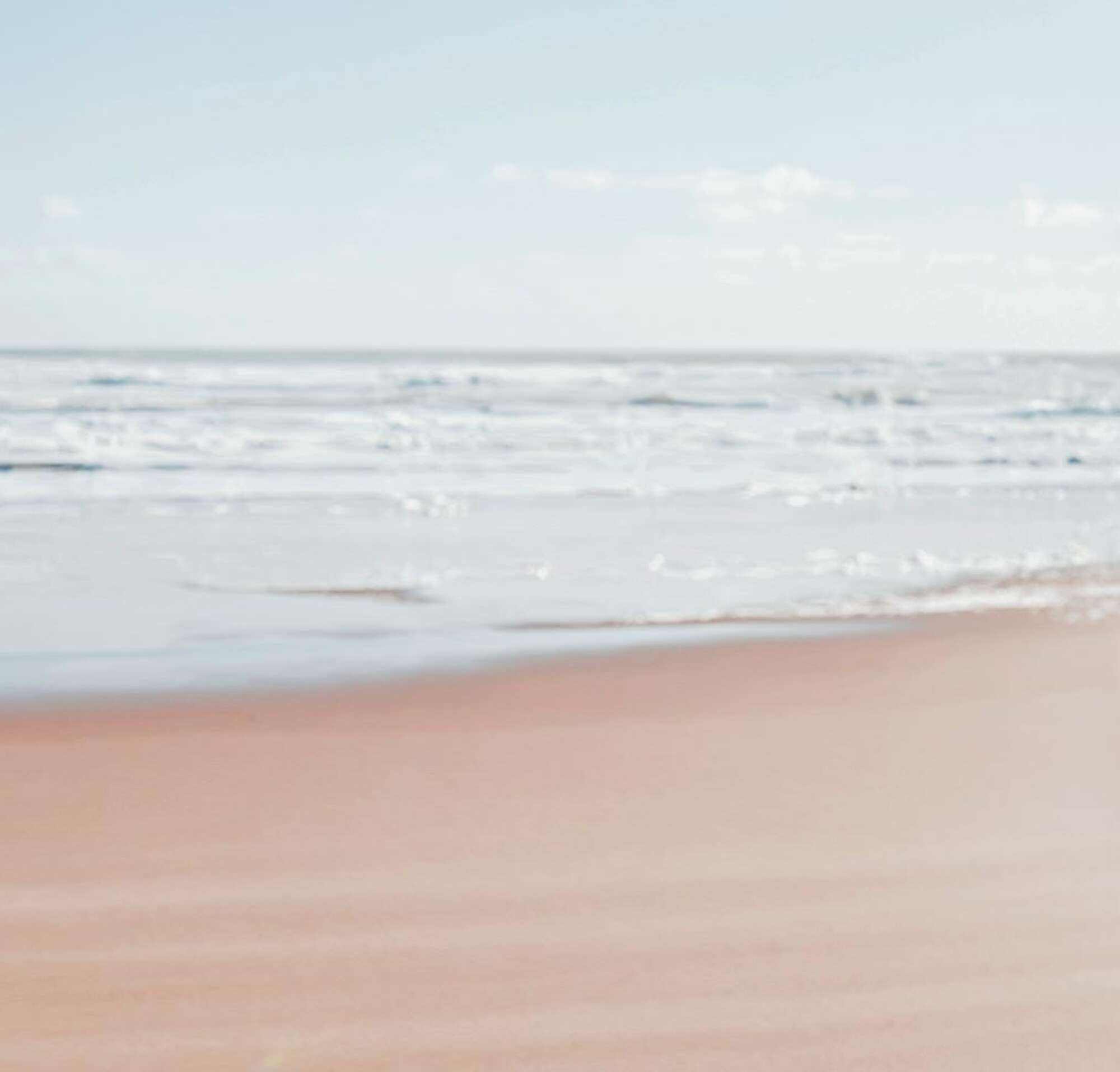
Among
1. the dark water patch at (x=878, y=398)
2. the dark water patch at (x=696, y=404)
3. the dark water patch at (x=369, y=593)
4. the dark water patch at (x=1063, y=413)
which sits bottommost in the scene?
the dark water patch at (x=369, y=593)

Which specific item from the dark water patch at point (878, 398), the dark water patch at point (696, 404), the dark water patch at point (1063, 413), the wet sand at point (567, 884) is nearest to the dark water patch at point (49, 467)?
the wet sand at point (567, 884)

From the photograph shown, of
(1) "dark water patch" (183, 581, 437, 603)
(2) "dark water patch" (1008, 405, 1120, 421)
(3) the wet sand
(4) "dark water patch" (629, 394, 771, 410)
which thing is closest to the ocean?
(1) "dark water patch" (183, 581, 437, 603)

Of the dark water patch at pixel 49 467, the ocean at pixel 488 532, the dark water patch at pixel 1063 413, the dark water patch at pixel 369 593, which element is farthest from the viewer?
the dark water patch at pixel 1063 413

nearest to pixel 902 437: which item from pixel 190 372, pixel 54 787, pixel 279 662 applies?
pixel 279 662

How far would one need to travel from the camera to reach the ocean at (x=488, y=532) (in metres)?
6.58

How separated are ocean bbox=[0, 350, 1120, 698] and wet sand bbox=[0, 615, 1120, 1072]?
1284mm

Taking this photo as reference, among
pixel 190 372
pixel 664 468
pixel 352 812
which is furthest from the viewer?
pixel 190 372

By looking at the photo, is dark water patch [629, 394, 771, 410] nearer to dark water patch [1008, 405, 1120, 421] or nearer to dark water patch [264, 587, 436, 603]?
dark water patch [1008, 405, 1120, 421]

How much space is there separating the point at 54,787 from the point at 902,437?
1924 centimetres

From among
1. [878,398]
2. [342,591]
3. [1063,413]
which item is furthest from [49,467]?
[878,398]

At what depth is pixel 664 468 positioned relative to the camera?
639 inches

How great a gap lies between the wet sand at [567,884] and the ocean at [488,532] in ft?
4.21

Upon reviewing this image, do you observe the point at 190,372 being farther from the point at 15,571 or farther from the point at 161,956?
the point at 161,956

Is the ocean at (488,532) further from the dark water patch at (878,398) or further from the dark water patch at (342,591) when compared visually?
the dark water patch at (878,398)
